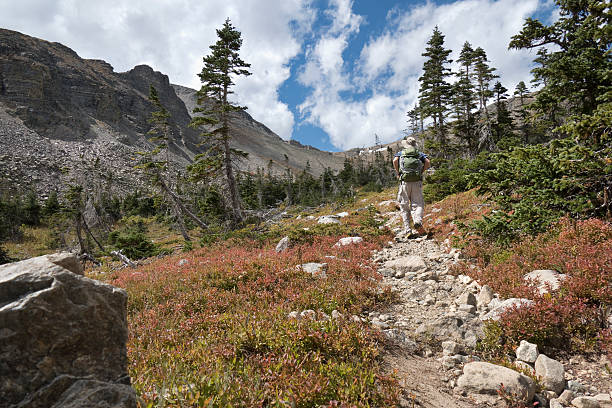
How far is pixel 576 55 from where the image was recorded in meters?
7.08

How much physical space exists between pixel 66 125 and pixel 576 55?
4430 inches

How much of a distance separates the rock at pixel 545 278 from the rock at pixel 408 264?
2.01m

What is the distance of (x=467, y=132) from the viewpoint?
3266 centimetres

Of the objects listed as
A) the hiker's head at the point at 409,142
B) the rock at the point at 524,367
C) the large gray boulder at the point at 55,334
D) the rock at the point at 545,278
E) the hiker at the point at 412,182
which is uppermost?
the hiker's head at the point at 409,142

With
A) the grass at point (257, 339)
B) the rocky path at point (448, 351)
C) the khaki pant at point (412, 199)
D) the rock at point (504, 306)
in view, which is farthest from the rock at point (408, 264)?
the khaki pant at point (412, 199)

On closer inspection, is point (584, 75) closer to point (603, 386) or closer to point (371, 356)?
point (603, 386)

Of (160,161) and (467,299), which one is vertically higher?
(160,161)

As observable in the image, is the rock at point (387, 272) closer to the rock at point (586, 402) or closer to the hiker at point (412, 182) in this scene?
the hiker at point (412, 182)

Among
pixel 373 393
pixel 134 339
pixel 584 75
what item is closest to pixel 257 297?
pixel 134 339

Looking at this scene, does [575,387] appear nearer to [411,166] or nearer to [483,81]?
[411,166]

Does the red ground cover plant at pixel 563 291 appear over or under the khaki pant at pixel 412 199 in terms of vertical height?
under

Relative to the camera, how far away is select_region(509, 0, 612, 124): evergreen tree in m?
6.10

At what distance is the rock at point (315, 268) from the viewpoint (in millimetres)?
6266

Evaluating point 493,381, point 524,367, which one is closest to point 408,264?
point 524,367
